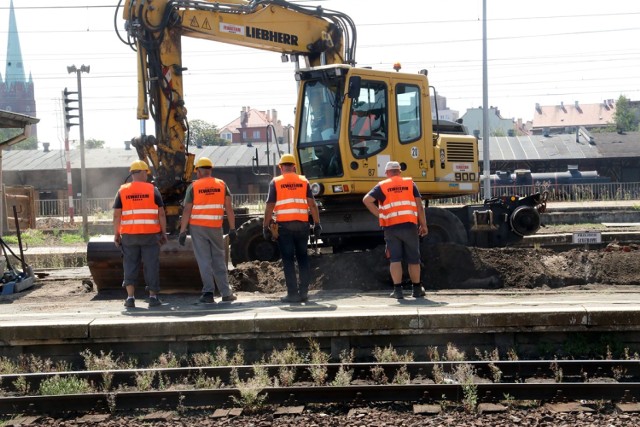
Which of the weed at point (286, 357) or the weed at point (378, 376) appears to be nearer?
the weed at point (378, 376)

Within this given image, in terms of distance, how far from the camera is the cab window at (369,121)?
13461 millimetres

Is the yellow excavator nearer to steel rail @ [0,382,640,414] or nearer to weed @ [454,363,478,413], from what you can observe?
steel rail @ [0,382,640,414]

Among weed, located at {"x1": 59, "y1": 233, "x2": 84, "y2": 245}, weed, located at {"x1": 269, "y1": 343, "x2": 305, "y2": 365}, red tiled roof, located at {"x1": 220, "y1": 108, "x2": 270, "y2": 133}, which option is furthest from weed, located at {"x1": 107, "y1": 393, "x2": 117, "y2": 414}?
red tiled roof, located at {"x1": 220, "y1": 108, "x2": 270, "y2": 133}

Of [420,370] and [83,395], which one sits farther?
[420,370]

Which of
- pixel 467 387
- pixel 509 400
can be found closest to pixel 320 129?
pixel 467 387

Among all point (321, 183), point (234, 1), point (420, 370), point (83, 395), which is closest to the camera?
point (83, 395)

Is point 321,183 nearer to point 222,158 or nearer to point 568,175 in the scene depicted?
point 568,175

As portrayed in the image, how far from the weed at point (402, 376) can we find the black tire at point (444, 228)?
5.98 metres

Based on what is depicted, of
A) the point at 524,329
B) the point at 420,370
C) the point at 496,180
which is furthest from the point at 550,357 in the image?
the point at 496,180

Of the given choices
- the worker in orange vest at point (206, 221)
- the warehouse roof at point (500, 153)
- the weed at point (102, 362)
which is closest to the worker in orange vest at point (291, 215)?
the worker in orange vest at point (206, 221)

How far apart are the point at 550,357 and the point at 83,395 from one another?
497 centimetres

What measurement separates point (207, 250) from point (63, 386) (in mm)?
3186

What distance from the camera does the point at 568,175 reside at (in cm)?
4128

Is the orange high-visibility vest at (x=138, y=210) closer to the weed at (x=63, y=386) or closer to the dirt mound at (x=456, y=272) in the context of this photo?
the dirt mound at (x=456, y=272)
